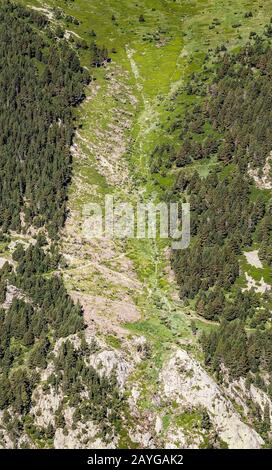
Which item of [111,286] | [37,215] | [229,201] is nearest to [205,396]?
[111,286]

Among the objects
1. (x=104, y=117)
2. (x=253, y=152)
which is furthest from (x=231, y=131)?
(x=104, y=117)

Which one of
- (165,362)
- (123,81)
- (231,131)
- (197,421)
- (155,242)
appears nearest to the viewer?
(197,421)

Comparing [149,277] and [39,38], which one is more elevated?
[39,38]

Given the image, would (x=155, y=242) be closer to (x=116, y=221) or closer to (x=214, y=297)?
(x=116, y=221)

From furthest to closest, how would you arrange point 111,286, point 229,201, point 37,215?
point 229,201 < point 37,215 < point 111,286
